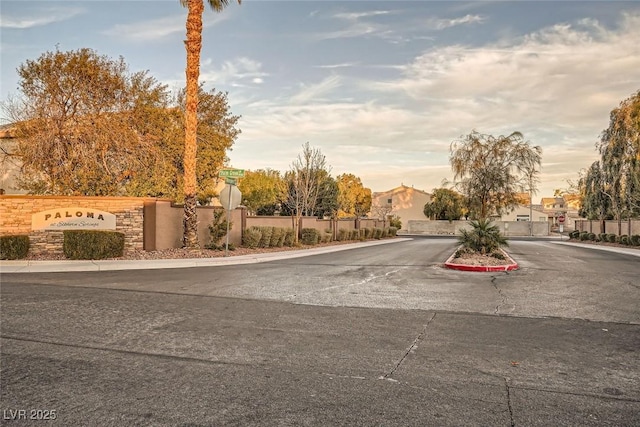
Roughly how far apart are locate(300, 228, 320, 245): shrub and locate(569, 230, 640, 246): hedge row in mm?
22685

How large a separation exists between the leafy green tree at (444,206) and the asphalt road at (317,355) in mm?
68458

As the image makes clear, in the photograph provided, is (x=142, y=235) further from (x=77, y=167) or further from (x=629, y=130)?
(x=629, y=130)

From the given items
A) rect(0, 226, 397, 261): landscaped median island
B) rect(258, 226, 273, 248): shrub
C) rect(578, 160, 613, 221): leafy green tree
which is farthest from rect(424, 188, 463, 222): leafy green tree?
rect(258, 226, 273, 248): shrub

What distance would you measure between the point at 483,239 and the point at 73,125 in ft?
66.7

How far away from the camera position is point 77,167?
2406 cm

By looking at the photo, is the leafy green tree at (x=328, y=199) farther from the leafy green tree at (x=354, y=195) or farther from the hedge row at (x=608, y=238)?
the hedge row at (x=608, y=238)

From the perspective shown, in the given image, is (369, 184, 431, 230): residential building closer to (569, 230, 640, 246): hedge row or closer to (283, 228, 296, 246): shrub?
(569, 230, 640, 246): hedge row

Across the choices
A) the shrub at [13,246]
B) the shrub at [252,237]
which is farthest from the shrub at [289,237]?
the shrub at [13,246]

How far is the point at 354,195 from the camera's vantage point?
77.9 m

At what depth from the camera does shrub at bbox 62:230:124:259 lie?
59.9 ft

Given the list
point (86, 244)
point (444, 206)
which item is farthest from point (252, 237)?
point (444, 206)

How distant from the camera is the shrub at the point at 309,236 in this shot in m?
31.5

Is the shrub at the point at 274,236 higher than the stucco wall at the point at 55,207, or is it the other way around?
the stucco wall at the point at 55,207

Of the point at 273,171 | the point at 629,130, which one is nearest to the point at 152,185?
the point at 629,130
